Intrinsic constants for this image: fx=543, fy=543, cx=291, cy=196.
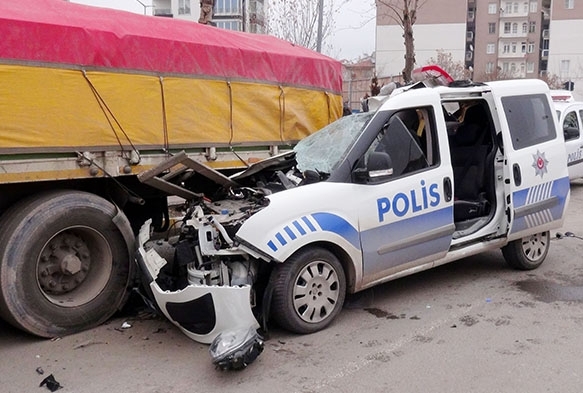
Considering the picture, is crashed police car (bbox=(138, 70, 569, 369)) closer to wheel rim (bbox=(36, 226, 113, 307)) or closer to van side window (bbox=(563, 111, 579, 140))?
wheel rim (bbox=(36, 226, 113, 307))

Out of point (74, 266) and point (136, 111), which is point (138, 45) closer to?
point (136, 111)

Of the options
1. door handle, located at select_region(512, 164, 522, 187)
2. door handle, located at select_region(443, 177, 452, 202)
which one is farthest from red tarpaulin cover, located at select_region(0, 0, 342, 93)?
door handle, located at select_region(512, 164, 522, 187)

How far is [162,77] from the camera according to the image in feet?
16.8

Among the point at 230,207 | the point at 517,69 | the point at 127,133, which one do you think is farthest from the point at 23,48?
the point at 517,69

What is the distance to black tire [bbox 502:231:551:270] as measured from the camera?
593cm

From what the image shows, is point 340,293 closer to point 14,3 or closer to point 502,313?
point 502,313

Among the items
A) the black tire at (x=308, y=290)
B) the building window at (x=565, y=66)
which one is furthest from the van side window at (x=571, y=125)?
the building window at (x=565, y=66)

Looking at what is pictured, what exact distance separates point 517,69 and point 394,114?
84.5 m

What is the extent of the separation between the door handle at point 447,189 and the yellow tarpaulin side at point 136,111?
6.76 feet

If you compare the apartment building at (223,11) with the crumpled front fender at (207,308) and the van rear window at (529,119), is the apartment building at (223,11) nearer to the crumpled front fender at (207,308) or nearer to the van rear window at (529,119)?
the van rear window at (529,119)

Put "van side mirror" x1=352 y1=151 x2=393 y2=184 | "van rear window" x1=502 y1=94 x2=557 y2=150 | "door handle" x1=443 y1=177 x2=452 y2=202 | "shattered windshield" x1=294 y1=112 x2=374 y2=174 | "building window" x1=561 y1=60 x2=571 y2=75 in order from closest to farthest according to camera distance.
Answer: "van side mirror" x1=352 y1=151 x2=393 y2=184
"shattered windshield" x1=294 y1=112 x2=374 y2=174
"door handle" x1=443 y1=177 x2=452 y2=202
"van rear window" x1=502 y1=94 x2=557 y2=150
"building window" x1=561 y1=60 x2=571 y2=75

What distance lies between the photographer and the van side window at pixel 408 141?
15.6ft

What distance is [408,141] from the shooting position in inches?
191

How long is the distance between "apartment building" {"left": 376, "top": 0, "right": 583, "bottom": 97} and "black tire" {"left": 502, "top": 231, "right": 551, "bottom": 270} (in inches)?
2647
